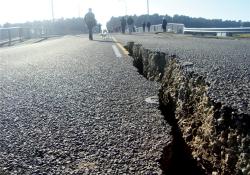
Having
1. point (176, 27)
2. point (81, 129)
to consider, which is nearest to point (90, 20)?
point (176, 27)

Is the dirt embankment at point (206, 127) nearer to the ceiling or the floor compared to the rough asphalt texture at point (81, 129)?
nearer to the ceiling

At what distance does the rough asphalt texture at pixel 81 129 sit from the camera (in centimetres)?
207

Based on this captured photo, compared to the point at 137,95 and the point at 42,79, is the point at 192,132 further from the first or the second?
the point at 42,79

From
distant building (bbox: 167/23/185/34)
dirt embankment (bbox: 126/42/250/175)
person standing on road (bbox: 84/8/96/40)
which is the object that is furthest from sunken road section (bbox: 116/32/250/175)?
distant building (bbox: 167/23/185/34)

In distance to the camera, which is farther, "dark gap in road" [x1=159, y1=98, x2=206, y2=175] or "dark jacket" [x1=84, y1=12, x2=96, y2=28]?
"dark jacket" [x1=84, y1=12, x2=96, y2=28]

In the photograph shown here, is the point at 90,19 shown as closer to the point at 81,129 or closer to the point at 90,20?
the point at 90,20

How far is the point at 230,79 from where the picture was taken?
12.3 ft

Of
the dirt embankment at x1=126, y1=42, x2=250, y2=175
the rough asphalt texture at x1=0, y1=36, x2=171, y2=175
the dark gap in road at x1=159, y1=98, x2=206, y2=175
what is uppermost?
the dirt embankment at x1=126, y1=42, x2=250, y2=175

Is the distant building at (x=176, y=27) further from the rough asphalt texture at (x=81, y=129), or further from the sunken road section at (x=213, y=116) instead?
the sunken road section at (x=213, y=116)

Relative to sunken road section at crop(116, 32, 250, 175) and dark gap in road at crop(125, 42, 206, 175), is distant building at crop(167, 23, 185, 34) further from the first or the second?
dark gap in road at crop(125, 42, 206, 175)

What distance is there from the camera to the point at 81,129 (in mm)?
2691

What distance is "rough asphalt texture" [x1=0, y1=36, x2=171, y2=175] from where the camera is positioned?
207 cm

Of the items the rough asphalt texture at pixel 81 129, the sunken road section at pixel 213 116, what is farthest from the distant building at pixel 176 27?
the sunken road section at pixel 213 116

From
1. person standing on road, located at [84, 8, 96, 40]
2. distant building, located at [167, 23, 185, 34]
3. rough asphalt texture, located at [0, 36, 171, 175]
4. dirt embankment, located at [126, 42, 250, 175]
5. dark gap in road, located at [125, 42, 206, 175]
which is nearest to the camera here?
dirt embankment, located at [126, 42, 250, 175]
